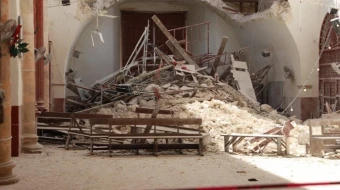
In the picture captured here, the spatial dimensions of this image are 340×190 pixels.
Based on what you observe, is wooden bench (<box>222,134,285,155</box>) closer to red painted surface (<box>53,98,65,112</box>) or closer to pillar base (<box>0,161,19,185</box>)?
pillar base (<box>0,161,19,185</box>)

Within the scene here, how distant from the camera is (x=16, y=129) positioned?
10.7m

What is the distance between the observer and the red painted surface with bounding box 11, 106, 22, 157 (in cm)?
1041

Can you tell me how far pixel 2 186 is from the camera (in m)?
7.59

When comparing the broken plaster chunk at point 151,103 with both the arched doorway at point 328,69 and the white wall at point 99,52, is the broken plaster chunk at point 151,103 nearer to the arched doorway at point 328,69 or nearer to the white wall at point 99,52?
the white wall at point 99,52

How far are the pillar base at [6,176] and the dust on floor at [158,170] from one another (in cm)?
13

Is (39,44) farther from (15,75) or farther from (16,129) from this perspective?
(16,129)

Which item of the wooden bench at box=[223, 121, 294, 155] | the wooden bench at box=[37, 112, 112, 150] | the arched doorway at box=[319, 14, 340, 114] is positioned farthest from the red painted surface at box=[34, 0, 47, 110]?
the arched doorway at box=[319, 14, 340, 114]

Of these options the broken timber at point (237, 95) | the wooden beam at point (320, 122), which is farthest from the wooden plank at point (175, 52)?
the wooden beam at point (320, 122)

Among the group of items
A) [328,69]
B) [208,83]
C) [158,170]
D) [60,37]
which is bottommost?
[158,170]

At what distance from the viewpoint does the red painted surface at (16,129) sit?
410 inches

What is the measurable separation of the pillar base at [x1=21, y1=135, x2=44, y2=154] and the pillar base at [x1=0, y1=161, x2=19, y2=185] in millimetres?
3832

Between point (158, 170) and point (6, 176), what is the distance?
2.75 metres

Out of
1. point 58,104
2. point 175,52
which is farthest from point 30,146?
point 175,52

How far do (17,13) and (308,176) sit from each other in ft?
22.0
